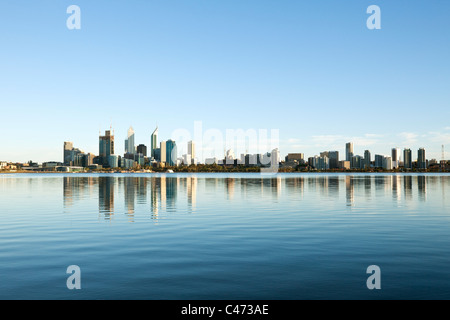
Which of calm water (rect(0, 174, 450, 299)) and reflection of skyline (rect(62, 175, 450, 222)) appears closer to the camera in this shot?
calm water (rect(0, 174, 450, 299))

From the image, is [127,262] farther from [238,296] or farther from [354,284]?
[354,284]

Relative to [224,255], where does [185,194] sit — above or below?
below

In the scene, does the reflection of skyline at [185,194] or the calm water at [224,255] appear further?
the reflection of skyline at [185,194]

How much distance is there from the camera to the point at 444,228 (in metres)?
37.7

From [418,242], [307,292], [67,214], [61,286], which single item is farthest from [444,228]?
[67,214]

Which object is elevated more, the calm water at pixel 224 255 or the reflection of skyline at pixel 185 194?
the calm water at pixel 224 255

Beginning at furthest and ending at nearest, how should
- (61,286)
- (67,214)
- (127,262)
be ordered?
(67,214)
(127,262)
(61,286)

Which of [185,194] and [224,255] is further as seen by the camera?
[185,194]

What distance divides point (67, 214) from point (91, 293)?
34.5 metres

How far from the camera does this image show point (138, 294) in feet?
57.3

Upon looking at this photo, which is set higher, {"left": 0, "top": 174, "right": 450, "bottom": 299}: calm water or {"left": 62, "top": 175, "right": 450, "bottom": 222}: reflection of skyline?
{"left": 0, "top": 174, "right": 450, "bottom": 299}: calm water
